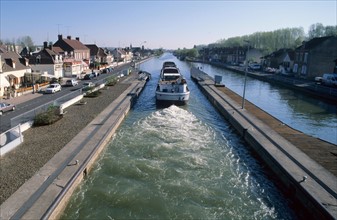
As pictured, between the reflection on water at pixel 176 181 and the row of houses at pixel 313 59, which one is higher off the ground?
the row of houses at pixel 313 59

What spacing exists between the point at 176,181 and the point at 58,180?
575 centimetres

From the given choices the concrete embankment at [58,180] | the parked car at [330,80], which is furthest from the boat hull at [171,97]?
the parked car at [330,80]

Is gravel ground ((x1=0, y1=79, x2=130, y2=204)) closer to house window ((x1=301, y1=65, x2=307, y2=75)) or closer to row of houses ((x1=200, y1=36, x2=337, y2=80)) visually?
row of houses ((x1=200, y1=36, x2=337, y2=80))

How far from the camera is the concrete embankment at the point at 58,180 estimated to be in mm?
10820

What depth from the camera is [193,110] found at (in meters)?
32.2

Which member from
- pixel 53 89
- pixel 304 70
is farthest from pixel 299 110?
pixel 53 89

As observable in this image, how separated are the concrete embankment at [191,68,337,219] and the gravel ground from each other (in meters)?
12.6

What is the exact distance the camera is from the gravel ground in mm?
13195

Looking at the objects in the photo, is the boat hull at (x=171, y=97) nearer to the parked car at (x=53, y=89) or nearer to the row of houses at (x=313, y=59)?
the parked car at (x=53, y=89)

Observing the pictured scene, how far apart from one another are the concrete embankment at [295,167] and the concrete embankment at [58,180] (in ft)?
33.9

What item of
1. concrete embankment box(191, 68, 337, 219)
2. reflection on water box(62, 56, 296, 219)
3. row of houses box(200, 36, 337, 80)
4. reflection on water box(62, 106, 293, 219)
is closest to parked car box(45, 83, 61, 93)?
reflection on water box(62, 56, 296, 219)

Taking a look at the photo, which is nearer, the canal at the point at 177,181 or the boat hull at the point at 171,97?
the canal at the point at 177,181

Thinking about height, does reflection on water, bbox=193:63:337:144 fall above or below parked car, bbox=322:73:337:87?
below

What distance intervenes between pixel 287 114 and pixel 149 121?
1725 centimetres
